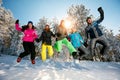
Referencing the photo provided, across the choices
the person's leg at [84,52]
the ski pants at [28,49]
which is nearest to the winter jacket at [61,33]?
the person's leg at [84,52]

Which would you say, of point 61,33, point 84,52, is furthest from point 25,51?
point 84,52

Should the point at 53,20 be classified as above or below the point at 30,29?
above

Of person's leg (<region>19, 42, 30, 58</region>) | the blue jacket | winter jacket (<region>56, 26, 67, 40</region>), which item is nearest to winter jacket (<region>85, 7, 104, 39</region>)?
the blue jacket

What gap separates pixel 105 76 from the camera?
7.03m

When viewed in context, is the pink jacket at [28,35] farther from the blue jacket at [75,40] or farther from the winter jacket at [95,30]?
the winter jacket at [95,30]

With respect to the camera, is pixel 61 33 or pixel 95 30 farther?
pixel 61 33

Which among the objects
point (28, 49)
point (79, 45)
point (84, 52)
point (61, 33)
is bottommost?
point (84, 52)

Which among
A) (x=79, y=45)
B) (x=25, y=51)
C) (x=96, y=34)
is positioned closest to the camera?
(x=25, y=51)

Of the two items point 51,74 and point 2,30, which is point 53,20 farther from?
point 51,74

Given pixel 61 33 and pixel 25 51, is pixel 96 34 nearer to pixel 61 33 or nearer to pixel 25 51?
pixel 61 33

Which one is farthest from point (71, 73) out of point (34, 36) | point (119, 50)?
point (119, 50)

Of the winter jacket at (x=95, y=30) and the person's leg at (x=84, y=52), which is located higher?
the winter jacket at (x=95, y=30)

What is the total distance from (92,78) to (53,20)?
35.6 m

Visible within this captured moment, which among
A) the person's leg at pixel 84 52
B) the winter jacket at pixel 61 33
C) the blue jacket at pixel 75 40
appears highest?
the winter jacket at pixel 61 33
